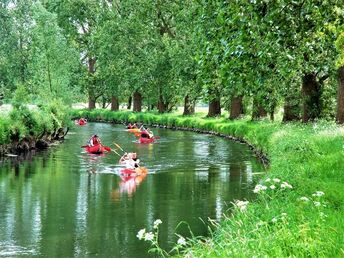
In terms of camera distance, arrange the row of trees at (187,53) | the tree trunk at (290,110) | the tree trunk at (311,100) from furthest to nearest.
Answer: the tree trunk at (290,110)
the tree trunk at (311,100)
the row of trees at (187,53)

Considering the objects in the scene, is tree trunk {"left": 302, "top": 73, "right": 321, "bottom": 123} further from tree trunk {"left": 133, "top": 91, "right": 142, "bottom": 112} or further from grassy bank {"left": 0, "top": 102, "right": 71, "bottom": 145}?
tree trunk {"left": 133, "top": 91, "right": 142, "bottom": 112}

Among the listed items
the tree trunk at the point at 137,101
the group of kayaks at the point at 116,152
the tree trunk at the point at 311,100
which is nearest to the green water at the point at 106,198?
the group of kayaks at the point at 116,152

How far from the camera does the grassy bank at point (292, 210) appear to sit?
718cm

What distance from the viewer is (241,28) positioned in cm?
1179

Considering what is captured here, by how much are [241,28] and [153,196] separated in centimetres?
1028

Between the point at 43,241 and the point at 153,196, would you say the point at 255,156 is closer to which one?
the point at 153,196

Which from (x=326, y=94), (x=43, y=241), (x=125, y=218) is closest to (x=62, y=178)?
(x=125, y=218)

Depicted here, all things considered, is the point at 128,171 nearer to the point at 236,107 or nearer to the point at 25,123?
the point at 25,123

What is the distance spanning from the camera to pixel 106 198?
20.6 meters

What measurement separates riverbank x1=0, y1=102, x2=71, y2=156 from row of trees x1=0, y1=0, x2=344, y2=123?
121 inches

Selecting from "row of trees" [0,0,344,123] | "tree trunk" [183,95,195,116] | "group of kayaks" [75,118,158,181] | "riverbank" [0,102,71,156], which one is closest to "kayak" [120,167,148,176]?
"group of kayaks" [75,118,158,181]

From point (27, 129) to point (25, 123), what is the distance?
0.63 metres

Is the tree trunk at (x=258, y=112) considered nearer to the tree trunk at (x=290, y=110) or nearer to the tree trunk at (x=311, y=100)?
the tree trunk at (x=290, y=110)

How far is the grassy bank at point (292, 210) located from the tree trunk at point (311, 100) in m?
3.33
